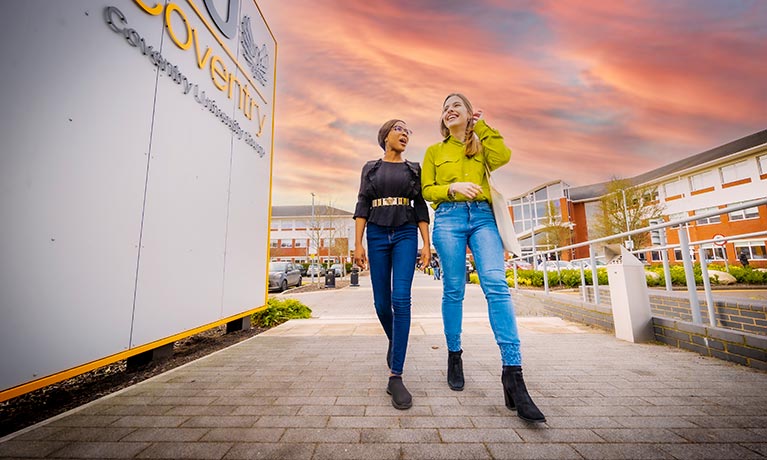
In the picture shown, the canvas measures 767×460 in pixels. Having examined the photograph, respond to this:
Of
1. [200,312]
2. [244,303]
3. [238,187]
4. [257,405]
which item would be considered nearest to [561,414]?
[257,405]

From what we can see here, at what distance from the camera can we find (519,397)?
169 cm

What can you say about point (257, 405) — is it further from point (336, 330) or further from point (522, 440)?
point (336, 330)

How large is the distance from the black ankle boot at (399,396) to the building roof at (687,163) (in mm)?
29477

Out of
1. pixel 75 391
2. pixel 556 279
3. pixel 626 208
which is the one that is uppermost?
pixel 626 208

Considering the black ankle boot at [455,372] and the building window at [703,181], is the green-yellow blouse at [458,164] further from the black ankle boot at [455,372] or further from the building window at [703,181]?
the building window at [703,181]

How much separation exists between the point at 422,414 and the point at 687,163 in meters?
45.1

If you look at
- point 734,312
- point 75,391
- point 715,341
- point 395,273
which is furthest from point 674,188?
point 75,391

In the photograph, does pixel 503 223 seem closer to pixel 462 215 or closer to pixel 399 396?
pixel 462 215

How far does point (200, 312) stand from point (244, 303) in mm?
1024

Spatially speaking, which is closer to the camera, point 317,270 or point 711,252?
A: point 711,252

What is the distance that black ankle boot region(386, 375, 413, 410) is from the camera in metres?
1.82

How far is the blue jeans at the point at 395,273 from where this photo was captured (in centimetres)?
209

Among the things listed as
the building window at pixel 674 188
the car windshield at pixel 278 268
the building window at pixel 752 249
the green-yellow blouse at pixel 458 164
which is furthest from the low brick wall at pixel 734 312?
the building window at pixel 674 188

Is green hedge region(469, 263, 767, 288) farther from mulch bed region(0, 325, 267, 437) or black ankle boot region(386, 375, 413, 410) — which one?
mulch bed region(0, 325, 267, 437)
